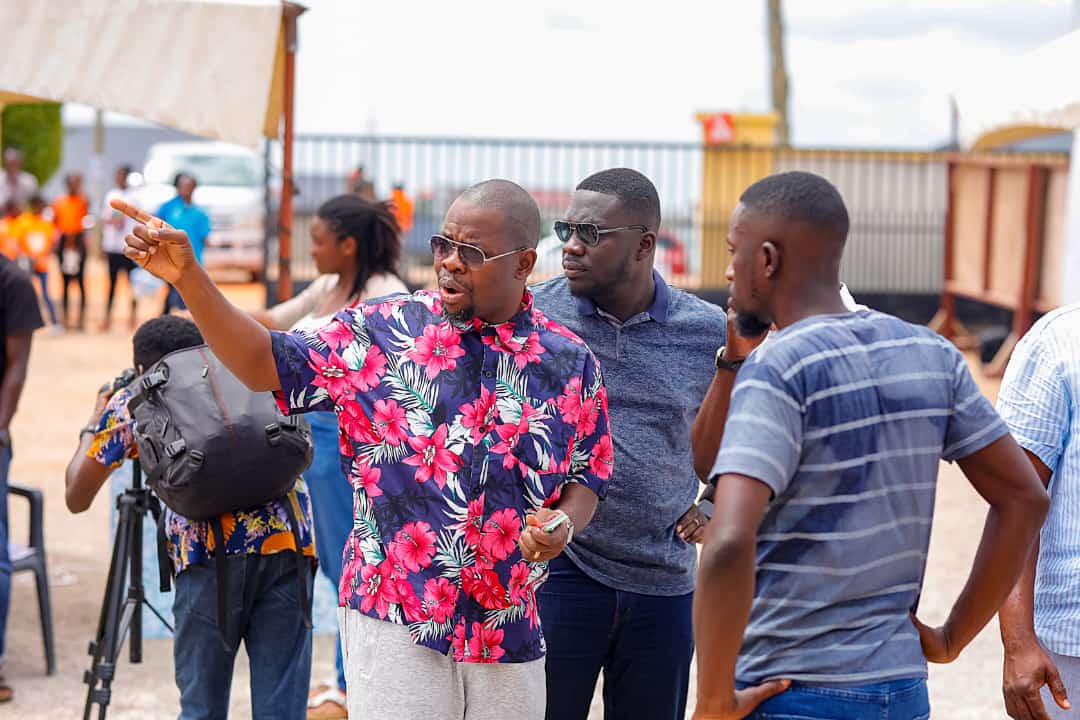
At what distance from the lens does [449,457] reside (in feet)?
9.49

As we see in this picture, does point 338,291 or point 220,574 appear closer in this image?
point 220,574

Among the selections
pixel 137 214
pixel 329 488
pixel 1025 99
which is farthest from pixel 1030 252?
pixel 137 214

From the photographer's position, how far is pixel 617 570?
11.6 ft

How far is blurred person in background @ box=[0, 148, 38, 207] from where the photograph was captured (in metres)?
17.8

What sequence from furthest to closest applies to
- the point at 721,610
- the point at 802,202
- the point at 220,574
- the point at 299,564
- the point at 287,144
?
1. the point at 287,144
2. the point at 299,564
3. the point at 220,574
4. the point at 802,202
5. the point at 721,610

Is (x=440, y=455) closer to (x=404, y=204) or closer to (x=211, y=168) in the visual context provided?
(x=404, y=204)

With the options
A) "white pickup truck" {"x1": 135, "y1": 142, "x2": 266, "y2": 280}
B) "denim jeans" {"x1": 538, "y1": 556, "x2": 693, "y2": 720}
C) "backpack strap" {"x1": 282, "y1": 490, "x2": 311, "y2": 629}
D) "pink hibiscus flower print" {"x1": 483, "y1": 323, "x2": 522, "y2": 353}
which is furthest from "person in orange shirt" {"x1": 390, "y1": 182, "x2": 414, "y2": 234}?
"pink hibiscus flower print" {"x1": 483, "y1": 323, "x2": 522, "y2": 353}

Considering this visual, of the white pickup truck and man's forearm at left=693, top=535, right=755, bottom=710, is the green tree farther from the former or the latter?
man's forearm at left=693, top=535, right=755, bottom=710

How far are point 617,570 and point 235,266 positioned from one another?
18624mm

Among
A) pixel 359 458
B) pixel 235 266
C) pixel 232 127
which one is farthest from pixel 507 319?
pixel 235 266

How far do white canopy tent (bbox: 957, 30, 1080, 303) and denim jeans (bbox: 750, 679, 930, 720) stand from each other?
3668 mm

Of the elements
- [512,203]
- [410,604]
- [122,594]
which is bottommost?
[122,594]

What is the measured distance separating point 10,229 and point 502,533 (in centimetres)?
1495

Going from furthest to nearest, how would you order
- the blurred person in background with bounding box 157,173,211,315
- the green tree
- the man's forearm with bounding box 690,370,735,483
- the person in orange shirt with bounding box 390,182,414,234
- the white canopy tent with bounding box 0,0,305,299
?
the green tree
the person in orange shirt with bounding box 390,182,414,234
the blurred person in background with bounding box 157,173,211,315
the white canopy tent with bounding box 0,0,305,299
the man's forearm with bounding box 690,370,735,483
